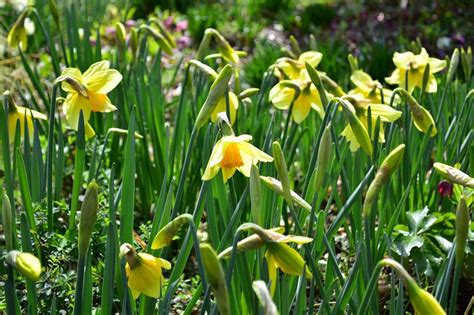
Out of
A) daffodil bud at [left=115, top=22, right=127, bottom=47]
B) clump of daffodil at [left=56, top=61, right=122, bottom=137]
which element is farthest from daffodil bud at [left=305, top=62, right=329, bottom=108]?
daffodil bud at [left=115, top=22, right=127, bottom=47]

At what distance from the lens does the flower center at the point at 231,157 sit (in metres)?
1.48

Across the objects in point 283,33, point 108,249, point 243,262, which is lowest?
point 283,33

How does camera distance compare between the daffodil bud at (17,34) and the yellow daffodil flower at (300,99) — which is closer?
the yellow daffodil flower at (300,99)

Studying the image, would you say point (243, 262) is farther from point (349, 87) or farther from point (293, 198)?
point (349, 87)

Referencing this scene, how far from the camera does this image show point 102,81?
189 cm

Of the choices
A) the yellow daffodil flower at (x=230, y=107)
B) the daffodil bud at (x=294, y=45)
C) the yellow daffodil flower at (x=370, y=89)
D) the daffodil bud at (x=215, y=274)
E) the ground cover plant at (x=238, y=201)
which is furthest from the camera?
the daffodil bud at (x=294, y=45)

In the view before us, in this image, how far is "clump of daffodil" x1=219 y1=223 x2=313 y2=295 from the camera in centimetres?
120

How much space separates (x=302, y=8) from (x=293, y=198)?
6.04 m

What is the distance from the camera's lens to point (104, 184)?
253 cm

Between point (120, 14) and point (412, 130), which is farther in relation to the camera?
point (120, 14)

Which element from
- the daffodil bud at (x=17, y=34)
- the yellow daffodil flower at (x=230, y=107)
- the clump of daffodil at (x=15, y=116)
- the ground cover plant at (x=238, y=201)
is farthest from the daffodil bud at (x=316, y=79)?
the daffodil bud at (x=17, y=34)

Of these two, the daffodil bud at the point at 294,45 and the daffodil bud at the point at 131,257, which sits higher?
the daffodil bud at the point at 294,45

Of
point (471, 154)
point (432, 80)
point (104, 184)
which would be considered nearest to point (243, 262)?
point (471, 154)

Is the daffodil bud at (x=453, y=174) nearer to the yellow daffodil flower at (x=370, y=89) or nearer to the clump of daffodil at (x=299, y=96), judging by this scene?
the clump of daffodil at (x=299, y=96)
